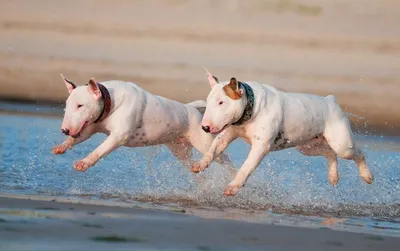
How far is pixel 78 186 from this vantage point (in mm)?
15250

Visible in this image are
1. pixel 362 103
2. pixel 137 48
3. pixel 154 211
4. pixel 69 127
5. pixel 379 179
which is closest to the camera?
pixel 154 211

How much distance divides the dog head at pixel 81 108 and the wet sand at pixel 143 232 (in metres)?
1.44

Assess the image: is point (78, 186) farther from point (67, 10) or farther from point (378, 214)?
point (67, 10)

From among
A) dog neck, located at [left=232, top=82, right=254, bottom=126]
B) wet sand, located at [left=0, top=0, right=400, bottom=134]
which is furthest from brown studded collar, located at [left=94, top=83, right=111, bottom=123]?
wet sand, located at [left=0, top=0, right=400, bottom=134]

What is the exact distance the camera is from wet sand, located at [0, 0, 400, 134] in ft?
93.8

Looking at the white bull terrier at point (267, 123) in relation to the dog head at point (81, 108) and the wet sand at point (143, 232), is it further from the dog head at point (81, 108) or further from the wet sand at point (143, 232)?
the wet sand at point (143, 232)

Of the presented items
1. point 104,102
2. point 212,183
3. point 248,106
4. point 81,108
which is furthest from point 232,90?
point 212,183

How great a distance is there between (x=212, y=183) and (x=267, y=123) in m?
1.55

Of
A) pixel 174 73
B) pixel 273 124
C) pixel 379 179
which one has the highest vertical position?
pixel 273 124

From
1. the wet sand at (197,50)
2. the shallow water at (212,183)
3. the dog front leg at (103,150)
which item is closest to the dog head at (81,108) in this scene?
the dog front leg at (103,150)

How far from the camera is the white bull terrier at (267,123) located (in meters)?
13.9

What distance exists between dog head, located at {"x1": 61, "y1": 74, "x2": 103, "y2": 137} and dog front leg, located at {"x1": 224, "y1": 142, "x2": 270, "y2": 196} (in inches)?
56.0

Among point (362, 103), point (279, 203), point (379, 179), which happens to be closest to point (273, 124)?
point (279, 203)

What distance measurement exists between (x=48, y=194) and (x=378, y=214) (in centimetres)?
298
